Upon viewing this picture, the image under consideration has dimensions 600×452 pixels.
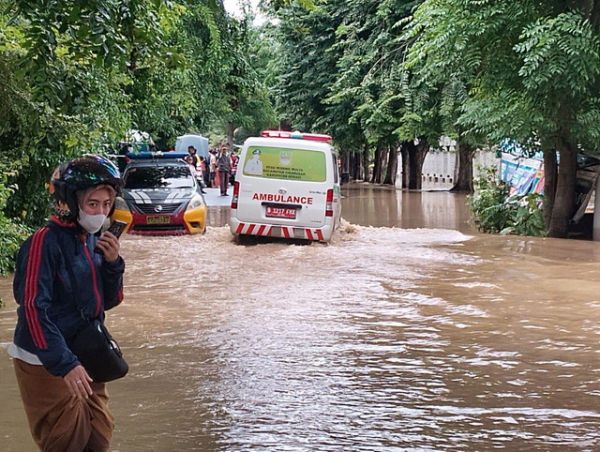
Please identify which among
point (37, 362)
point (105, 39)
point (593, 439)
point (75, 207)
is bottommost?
point (593, 439)

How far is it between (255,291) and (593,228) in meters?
9.35

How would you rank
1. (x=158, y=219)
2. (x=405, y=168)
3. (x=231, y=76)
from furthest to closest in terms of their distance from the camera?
(x=405, y=168) < (x=231, y=76) < (x=158, y=219)

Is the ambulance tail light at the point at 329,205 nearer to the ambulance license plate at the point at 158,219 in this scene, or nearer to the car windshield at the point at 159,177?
the ambulance license plate at the point at 158,219

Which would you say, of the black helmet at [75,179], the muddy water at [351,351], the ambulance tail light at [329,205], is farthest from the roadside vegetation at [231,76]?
the ambulance tail light at [329,205]

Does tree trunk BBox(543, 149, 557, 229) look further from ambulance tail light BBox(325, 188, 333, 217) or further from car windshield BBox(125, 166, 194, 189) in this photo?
car windshield BBox(125, 166, 194, 189)

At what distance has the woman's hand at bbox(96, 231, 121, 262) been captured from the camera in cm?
388

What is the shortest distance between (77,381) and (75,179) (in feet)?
2.94

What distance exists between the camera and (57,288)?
377 centimetres

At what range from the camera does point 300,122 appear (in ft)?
138

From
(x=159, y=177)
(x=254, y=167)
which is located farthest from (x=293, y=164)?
(x=159, y=177)

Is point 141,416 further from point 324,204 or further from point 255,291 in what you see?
point 324,204

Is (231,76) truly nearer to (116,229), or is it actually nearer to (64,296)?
(116,229)

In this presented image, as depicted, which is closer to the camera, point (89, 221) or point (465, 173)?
point (89, 221)

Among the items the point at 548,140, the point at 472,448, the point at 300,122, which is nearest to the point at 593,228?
the point at 548,140
